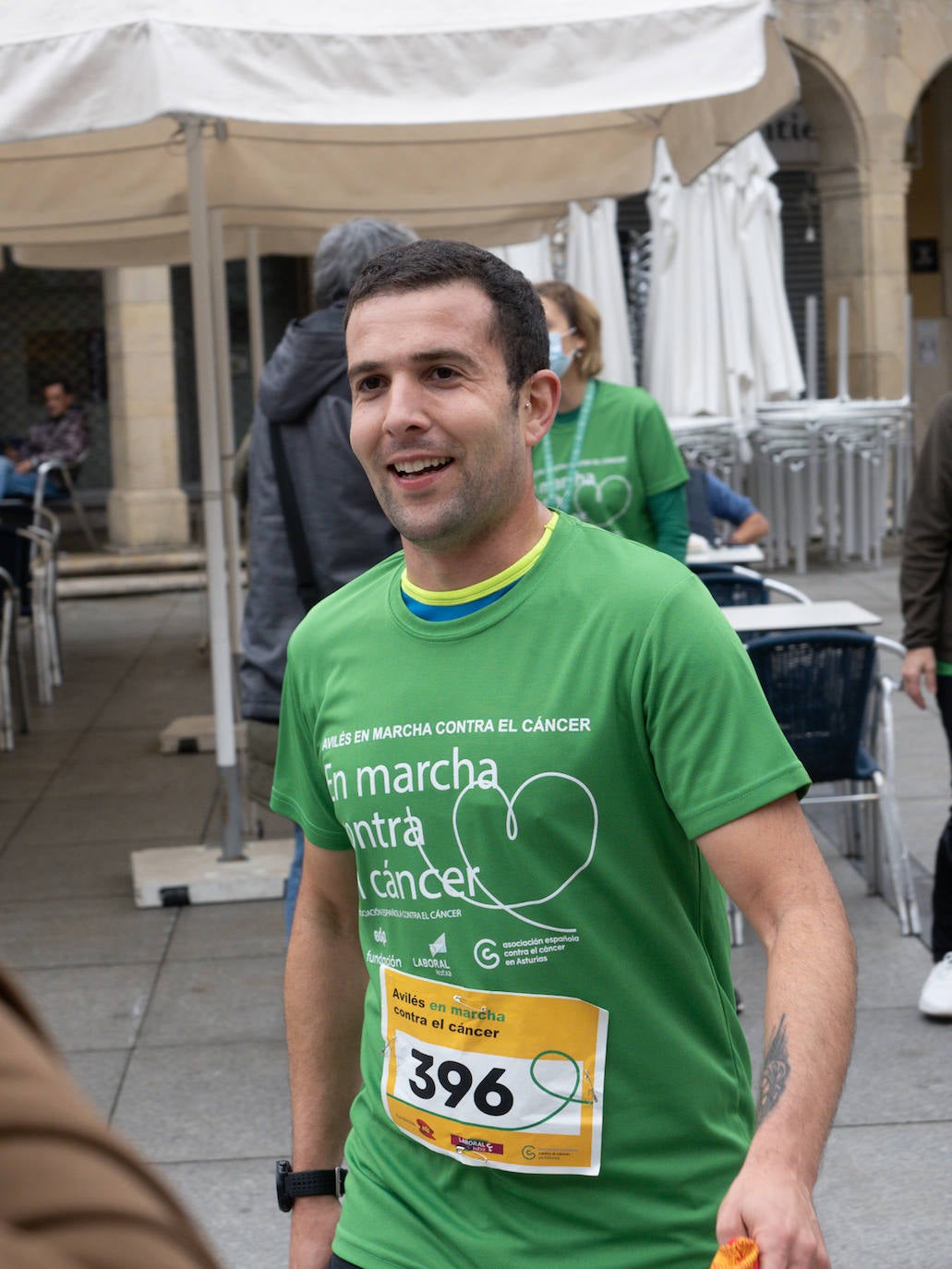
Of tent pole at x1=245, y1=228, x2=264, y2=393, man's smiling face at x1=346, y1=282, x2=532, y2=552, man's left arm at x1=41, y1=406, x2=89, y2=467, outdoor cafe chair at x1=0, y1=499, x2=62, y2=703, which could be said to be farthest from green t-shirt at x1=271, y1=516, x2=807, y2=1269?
man's left arm at x1=41, y1=406, x2=89, y2=467

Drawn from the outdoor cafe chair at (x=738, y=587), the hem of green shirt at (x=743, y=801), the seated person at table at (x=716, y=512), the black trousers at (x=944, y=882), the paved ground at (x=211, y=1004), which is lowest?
the paved ground at (x=211, y=1004)

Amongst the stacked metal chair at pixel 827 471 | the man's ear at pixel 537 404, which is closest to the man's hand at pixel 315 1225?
the man's ear at pixel 537 404

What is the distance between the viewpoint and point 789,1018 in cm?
163

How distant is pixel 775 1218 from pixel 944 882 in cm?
356

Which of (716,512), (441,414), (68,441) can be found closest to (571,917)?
(441,414)

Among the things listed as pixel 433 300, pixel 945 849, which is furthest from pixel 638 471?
pixel 433 300

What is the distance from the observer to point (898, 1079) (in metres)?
4.32

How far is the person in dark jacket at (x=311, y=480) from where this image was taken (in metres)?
3.98

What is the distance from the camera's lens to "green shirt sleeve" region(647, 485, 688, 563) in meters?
5.20

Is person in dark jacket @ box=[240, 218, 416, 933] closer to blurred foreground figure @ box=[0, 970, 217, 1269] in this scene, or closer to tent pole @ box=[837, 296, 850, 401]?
blurred foreground figure @ box=[0, 970, 217, 1269]

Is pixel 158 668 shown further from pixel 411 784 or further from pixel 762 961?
pixel 411 784

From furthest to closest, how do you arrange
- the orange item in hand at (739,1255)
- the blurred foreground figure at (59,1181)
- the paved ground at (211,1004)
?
the paved ground at (211,1004), the orange item in hand at (739,1255), the blurred foreground figure at (59,1181)

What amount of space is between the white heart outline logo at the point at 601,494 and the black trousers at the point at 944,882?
1.01 m

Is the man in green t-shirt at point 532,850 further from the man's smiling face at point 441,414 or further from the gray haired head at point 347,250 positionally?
the gray haired head at point 347,250
